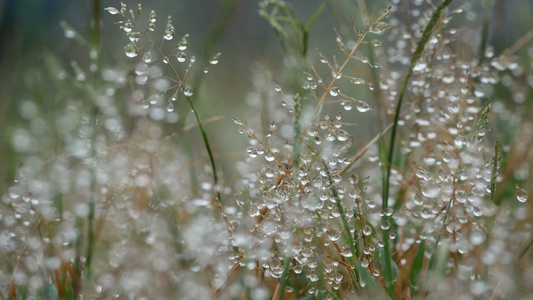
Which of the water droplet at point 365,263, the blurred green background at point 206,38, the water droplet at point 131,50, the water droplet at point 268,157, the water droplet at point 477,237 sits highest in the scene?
the water droplet at point 131,50

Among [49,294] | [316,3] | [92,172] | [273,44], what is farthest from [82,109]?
[316,3]

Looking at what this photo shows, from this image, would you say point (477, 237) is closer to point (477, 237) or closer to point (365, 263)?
point (477, 237)

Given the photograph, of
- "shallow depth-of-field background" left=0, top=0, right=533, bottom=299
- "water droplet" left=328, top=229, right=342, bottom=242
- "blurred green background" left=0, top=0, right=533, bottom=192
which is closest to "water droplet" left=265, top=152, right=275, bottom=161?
"shallow depth-of-field background" left=0, top=0, right=533, bottom=299

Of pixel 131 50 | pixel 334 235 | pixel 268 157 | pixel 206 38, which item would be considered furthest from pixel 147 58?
pixel 206 38

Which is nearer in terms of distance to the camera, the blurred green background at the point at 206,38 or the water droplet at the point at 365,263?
the water droplet at the point at 365,263

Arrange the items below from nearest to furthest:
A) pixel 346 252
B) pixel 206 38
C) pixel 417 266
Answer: pixel 346 252, pixel 417 266, pixel 206 38

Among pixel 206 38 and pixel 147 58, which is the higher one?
pixel 147 58

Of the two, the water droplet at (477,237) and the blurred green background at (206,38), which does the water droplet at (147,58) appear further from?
the water droplet at (477,237)

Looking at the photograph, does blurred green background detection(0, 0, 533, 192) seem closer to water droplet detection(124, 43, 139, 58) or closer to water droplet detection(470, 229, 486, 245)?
water droplet detection(124, 43, 139, 58)

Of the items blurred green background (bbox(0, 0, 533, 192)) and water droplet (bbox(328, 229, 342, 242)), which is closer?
water droplet (bbox(328, 229, 342, 242))

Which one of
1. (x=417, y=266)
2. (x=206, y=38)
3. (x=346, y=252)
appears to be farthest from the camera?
(x=206, y=38)

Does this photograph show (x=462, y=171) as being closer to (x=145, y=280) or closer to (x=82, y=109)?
(x=145, y=280)

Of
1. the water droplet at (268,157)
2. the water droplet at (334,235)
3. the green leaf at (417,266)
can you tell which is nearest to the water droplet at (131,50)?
the water droplet at (268,157)
